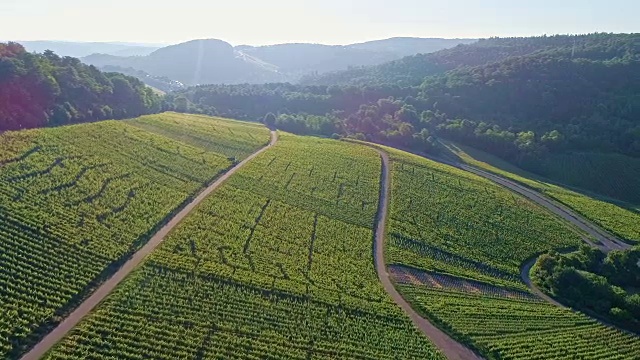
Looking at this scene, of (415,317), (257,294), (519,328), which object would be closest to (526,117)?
(519,328)

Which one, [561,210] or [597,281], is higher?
[561,210]

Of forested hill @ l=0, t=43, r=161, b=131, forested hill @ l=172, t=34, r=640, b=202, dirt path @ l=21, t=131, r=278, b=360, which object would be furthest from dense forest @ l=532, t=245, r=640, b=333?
forested hill @ l=0, t=43, r=161, b=131

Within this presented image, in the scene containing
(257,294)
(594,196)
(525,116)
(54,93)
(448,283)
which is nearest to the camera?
(257,294)

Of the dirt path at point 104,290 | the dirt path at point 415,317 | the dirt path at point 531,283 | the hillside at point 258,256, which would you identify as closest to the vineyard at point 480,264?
the hillside at point 258,256

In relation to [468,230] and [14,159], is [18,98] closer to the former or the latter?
[14,159]

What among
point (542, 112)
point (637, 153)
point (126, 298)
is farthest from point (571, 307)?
point (542, 112)

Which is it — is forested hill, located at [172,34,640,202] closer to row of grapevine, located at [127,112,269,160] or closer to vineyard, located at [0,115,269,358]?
row of grapevine, located at [127,112,269,160]

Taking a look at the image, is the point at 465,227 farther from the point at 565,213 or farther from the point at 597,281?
the point at 565,213
